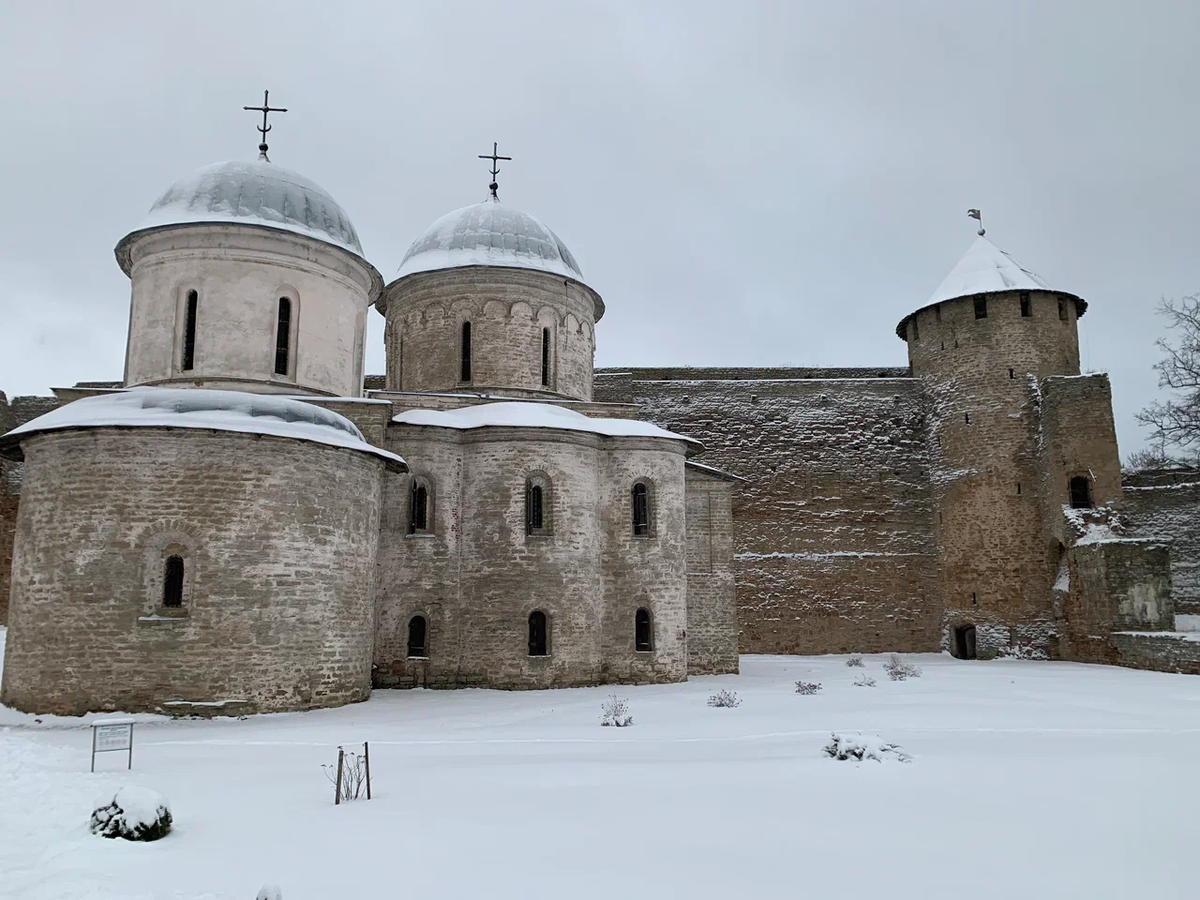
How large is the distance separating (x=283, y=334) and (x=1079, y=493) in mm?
18601

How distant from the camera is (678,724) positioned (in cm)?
1112

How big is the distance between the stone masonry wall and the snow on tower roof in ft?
62.1

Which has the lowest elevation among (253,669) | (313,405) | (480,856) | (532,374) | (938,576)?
(480,856)

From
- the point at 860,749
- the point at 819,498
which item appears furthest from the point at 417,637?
the point at 819,498

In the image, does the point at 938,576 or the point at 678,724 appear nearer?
the point at 678,724

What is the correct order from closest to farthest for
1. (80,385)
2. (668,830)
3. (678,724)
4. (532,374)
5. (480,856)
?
(480,856), (668,830), (678,724), (80,385), (532,374)

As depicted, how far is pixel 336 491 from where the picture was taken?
13.1m

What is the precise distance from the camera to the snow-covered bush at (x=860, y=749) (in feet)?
27.2

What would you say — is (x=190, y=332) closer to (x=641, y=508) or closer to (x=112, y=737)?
(x=112, y=737)

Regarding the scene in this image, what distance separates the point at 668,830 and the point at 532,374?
45.1 ft

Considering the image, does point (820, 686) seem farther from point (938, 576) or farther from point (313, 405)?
point (938, 576)

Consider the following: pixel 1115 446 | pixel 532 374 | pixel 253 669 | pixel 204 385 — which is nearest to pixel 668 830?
pixel 253 669

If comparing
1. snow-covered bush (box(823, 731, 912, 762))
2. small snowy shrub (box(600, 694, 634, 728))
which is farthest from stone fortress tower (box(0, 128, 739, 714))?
snow-covered bush (box(823, 731, 912, 762))

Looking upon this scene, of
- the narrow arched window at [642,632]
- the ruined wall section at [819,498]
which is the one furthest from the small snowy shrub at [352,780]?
the ruined wall section at [819,498]
